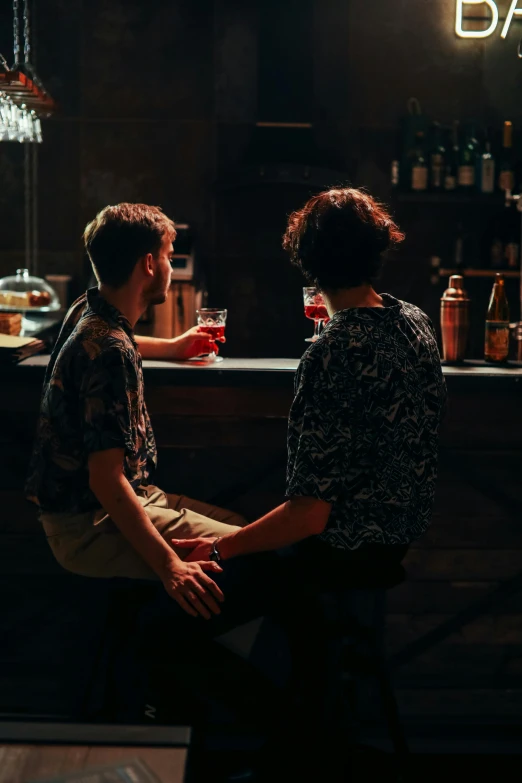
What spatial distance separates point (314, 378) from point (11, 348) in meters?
1.17

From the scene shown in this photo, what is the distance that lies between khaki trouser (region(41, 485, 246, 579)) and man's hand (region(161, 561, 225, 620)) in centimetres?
11

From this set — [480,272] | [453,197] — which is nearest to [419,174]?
[453,197]

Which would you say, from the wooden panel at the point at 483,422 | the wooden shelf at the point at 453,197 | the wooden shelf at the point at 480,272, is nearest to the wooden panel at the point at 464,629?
the wooden panel at the point at 483,422

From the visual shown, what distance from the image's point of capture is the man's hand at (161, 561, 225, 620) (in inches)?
75.1

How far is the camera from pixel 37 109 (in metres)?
3.52

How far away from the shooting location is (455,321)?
2715mm

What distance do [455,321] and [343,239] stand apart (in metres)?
0.91

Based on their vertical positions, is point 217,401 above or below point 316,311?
below

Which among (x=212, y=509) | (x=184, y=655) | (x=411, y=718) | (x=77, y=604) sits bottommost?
(x=411, y=718)

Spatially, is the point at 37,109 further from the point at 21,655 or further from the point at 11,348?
the point at 21,655

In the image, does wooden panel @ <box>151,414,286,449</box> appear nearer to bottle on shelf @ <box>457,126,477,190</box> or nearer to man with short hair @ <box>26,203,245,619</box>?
man with short hair @ <box>26,203,245,619</box>

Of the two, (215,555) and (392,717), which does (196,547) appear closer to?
(215,555)

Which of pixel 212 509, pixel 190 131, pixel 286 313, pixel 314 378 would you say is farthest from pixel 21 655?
pixel 190 131

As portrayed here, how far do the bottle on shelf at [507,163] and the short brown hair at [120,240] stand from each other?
324 cm
